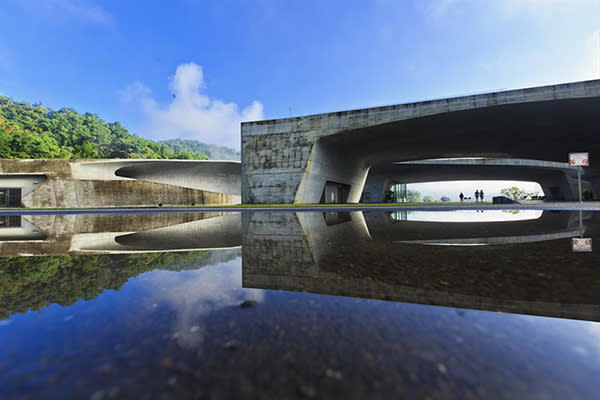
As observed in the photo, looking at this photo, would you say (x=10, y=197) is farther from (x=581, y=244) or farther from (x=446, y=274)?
(x=581, y=244)

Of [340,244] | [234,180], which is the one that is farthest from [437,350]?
[234,180]

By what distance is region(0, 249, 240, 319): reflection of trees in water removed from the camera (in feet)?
6.41

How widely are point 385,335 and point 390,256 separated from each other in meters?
2.11

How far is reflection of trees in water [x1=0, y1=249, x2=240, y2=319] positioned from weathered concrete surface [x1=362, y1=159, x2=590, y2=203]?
35696 mm

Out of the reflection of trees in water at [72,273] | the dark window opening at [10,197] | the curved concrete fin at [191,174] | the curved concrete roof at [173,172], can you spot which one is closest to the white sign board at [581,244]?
the reflection of trees in water at [72,273]

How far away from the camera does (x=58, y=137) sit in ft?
201

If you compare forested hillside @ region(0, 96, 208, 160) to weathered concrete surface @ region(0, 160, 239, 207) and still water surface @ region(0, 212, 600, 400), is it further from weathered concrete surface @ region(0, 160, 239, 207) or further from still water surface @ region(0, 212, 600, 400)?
still water surface @ region(0, 212, 600, 400)

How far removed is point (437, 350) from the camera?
1.14 m

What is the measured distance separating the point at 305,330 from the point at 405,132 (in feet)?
70.2

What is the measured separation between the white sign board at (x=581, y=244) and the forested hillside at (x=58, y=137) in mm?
65764

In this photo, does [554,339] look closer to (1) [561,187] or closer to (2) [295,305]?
(2) [295,305]

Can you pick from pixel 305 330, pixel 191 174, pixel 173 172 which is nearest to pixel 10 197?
pixel 173 172

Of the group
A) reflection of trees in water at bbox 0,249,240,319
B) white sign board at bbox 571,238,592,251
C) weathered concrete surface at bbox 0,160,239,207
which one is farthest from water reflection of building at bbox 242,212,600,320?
weathered concrete surface at bbox 0,160,239,207

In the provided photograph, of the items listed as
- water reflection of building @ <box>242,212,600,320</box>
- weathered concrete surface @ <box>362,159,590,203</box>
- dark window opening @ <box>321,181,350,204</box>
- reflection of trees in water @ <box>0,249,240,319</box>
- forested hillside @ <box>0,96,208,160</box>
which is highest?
forested hillside @ <box>0,96,208,160</box>
